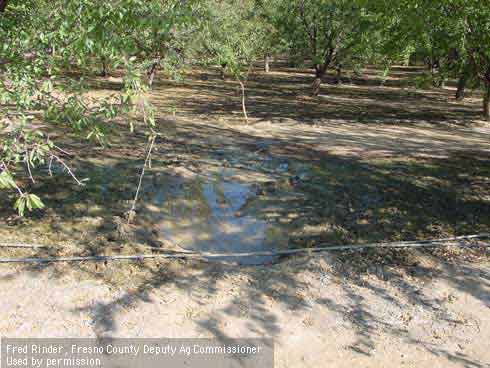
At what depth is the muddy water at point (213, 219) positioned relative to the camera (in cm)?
705

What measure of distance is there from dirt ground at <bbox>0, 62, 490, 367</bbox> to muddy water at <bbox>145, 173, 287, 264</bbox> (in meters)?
0.07

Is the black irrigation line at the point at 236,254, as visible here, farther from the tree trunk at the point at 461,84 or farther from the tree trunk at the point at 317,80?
the tree trunk at the point at 317,80

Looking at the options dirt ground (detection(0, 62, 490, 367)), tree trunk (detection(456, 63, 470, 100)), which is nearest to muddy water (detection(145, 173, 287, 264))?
dirt ground (detection(0, 62, 490, 367))

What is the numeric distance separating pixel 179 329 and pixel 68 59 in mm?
2855

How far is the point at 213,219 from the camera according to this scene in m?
7.99

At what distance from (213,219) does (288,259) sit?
1.94 m

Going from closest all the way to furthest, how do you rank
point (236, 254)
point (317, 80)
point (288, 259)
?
point (236, 254)
point (288, 259)
point (317, 80)

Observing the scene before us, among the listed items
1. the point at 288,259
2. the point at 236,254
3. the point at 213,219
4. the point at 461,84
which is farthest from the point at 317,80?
the point at 236,254

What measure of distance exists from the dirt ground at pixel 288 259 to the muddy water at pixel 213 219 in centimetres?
7

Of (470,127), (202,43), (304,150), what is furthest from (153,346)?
(202,43)

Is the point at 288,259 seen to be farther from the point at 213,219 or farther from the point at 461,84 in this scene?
the point at 461,84

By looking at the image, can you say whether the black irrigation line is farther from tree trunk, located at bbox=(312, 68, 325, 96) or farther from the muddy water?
tree trunk, located at bbox=(312, 68, 325, 96)

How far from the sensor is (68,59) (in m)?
4.00

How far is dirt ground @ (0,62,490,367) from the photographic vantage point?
16.1 ft
